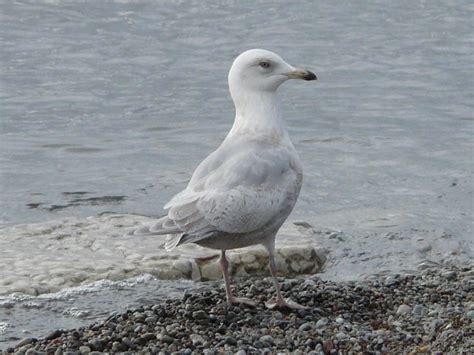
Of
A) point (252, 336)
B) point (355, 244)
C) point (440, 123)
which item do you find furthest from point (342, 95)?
point (252, 336)

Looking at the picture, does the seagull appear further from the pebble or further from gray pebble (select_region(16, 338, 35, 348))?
the pebble

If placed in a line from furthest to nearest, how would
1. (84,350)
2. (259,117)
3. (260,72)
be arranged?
(260,72) < (259,117) < (84,350)

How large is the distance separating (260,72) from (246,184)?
100 centimetres

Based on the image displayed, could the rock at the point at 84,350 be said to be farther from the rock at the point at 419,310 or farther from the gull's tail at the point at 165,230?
the rock at the point at 419,310

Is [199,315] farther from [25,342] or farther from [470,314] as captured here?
[470,314]

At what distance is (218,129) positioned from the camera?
1475 cm

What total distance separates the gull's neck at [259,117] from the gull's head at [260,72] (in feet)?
0.18

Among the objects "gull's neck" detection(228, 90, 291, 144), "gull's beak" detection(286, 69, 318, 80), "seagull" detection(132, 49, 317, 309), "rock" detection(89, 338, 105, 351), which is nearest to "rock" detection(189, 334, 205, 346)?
"rock" detection(89, 338, 105, 351)

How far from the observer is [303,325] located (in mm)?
7273

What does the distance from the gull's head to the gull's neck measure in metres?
0.05

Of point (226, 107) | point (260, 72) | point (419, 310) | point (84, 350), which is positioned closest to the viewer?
point (84, 350)

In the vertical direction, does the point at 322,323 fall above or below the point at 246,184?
below

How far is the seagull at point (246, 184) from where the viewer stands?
24.3 feet

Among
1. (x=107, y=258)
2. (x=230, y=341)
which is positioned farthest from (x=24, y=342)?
(x=107, y=258)
